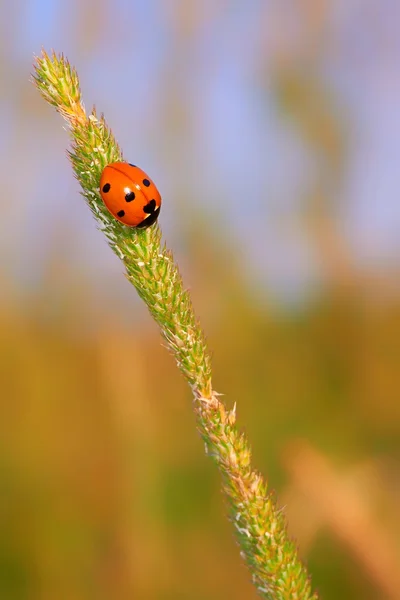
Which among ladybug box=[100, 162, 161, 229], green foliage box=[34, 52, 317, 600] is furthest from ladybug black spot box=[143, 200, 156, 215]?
green foliage box=[34, 52, 317, 600]

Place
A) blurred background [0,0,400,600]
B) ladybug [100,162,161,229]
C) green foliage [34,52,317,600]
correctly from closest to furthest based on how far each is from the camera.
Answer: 1. green foliage [34,52,317,600]
2. ladybug [100,162,161,229]
3. blurred background [0,0,400,600]

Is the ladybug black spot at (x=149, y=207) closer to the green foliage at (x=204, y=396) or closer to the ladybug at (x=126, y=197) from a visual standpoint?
the ladybug at (x=126, y=197)

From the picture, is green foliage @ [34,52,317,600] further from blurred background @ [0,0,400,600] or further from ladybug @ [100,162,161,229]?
blurred background @ [0,0,400,600]

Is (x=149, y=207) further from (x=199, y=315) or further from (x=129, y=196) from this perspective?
(x=199, y=315)

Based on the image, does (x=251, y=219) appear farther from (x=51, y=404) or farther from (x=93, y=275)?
(x=51, y=404)

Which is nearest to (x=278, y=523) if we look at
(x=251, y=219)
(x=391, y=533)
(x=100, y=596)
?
(x=391, y=533)

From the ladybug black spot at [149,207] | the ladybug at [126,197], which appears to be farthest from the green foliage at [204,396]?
the ladybug black spot at [149,207]
